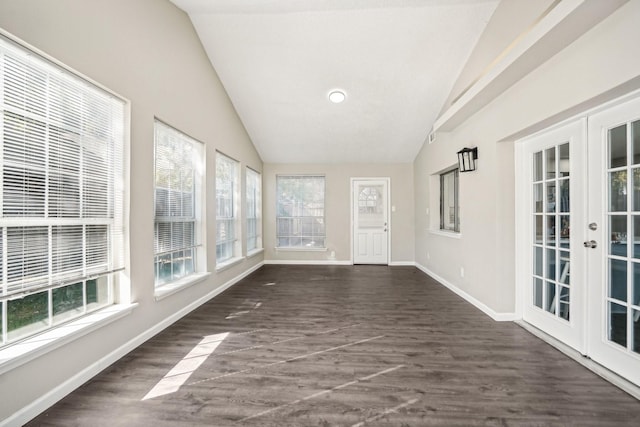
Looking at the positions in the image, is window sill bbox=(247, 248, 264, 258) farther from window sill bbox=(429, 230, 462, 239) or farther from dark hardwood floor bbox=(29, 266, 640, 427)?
window sill bbox=(429, 230, 462, 239)

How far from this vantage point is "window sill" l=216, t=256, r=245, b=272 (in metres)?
4.14

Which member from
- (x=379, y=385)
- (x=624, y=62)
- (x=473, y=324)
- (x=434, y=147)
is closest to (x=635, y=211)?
(x=624, y=62)

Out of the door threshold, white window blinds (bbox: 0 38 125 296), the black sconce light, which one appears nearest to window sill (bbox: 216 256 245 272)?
white window blinds (bbox: 0 38 125 296)

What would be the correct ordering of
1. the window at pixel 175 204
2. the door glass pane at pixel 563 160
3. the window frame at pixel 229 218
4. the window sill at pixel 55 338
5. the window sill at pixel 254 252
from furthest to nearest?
the window sill at pixel 254 252, the window frame at pixel 229 218, the window at pixel 175 204, the door glass pane at pixel 563 160, the window sill at pixel 55 338

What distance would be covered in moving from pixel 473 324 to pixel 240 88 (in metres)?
4.30

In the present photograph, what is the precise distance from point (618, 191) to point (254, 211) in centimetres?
537

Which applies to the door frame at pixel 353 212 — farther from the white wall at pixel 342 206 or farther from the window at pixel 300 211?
the window at pixel 300 211

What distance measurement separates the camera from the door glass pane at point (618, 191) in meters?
1.94

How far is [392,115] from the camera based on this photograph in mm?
4820

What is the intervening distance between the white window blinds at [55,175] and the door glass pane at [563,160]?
3696 millimetres

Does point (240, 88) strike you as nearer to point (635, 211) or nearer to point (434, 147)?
point (434, 147)

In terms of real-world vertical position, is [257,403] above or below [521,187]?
below

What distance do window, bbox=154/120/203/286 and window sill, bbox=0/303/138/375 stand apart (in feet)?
2.39

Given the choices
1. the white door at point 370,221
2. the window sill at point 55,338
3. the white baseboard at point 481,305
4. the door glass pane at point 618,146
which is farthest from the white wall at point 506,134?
the window sill at point 55,338
